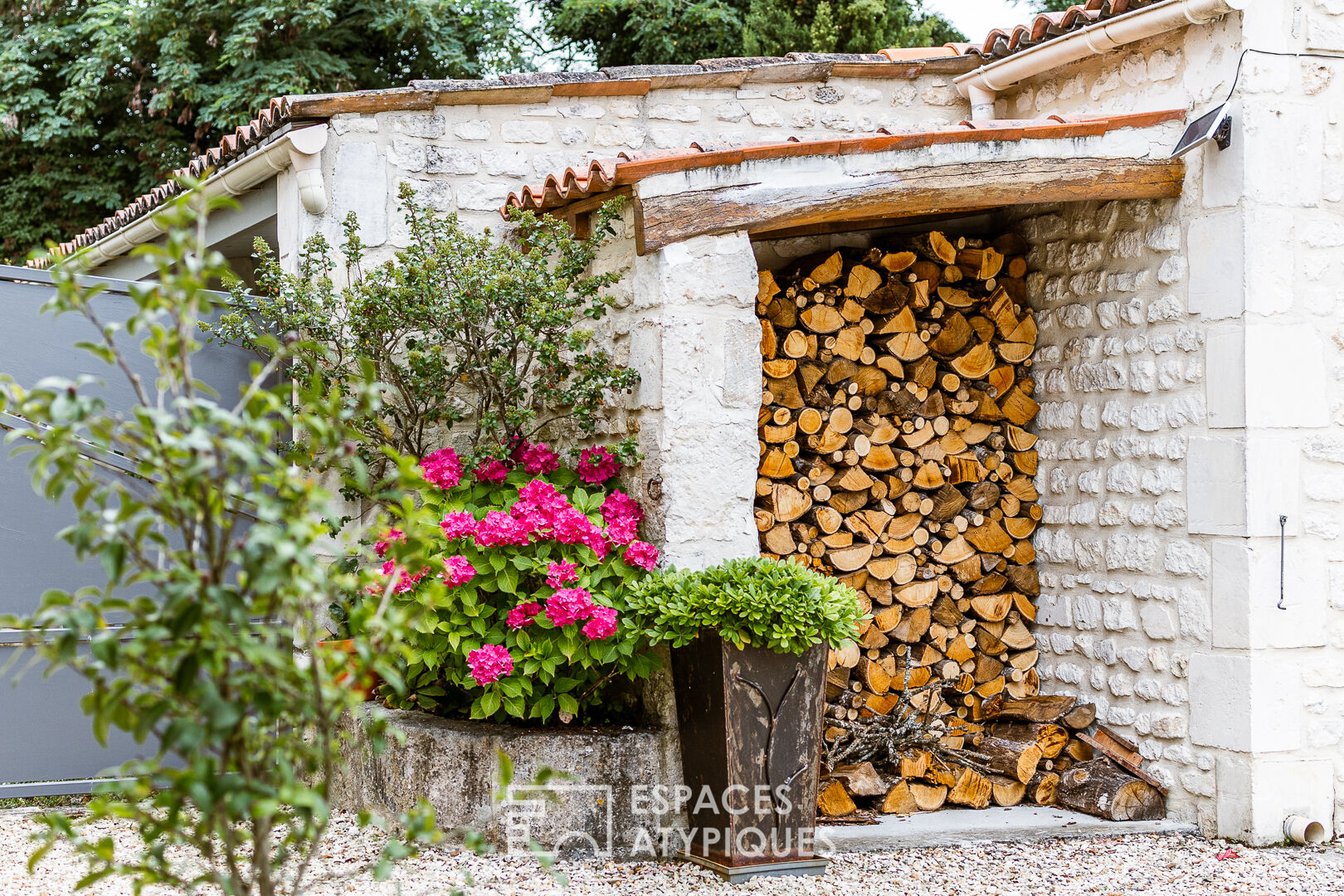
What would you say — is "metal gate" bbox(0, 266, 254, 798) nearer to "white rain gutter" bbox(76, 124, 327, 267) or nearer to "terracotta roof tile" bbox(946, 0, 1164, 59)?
"white rain gutter" bbox(76, 124, 327, 267)

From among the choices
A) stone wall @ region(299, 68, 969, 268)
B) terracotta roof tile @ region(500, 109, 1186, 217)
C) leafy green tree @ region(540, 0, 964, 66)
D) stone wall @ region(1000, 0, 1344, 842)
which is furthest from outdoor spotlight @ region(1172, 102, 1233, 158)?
leafy green tree @ region(540, 0, 964, 66)

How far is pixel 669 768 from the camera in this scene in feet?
12.9

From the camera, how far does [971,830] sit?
13.9 feet

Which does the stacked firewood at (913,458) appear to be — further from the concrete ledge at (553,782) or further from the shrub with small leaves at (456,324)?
the concrete ledge at (553,782)

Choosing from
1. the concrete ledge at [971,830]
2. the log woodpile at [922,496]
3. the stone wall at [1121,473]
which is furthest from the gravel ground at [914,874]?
the log woodpile at [922,496]

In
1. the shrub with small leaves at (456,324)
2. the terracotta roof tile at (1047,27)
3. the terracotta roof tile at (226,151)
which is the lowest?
the shrub with small leaves at (456,324)

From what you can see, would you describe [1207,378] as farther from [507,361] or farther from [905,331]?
[507,361]

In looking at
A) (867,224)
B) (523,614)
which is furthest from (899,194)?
(523,614)

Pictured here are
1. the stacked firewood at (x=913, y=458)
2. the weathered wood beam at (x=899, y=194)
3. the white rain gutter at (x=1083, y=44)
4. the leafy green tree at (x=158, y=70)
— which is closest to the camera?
the weathered wood beam at (x=899, y=194)

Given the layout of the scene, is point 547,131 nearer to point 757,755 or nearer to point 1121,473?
point 1121,473

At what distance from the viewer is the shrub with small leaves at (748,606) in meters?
3.58

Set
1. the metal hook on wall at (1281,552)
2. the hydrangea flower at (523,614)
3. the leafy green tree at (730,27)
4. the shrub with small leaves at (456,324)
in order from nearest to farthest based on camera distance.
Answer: the hydrangea flower at (523,614) → the metal hook on wall at (1281,552) → the shrub with small leaves at (456,324) → the leafy green tree at (730,27)

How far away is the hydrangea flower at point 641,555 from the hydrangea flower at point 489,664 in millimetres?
497

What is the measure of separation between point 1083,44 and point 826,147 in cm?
141
